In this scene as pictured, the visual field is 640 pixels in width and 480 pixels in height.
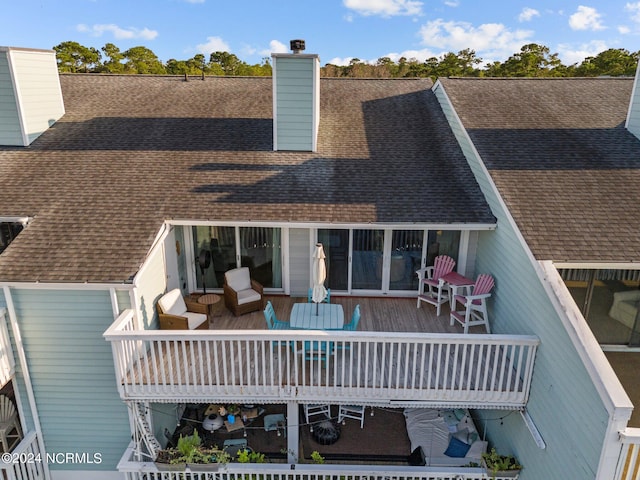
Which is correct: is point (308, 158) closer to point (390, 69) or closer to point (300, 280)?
point (300, 280)

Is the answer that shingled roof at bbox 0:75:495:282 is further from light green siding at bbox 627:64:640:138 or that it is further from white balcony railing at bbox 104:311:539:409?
light green siding at bbox 627:64:640:138

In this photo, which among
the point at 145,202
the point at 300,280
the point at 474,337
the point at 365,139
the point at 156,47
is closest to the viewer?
the point at 474,337

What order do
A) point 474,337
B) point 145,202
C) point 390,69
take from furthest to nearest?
point 390,69 → point 145,202 → point 474,337

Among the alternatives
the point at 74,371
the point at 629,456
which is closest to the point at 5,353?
the point at 74,371

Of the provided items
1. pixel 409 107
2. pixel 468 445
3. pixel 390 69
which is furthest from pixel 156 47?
pixel 468 445

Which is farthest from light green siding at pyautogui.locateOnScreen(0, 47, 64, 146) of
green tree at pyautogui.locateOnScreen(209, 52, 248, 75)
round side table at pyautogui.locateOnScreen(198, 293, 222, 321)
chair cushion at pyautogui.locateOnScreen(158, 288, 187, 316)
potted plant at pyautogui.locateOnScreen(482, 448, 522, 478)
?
green tree at pyautogui.locateOnScreen(209, 52, 248, 75)

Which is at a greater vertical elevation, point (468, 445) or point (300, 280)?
point (300, 280)

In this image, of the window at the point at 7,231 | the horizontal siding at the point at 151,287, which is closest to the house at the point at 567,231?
the horizontal siding at the point at 151,287

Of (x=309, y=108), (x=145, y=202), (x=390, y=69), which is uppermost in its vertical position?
(x=390, y=69)
